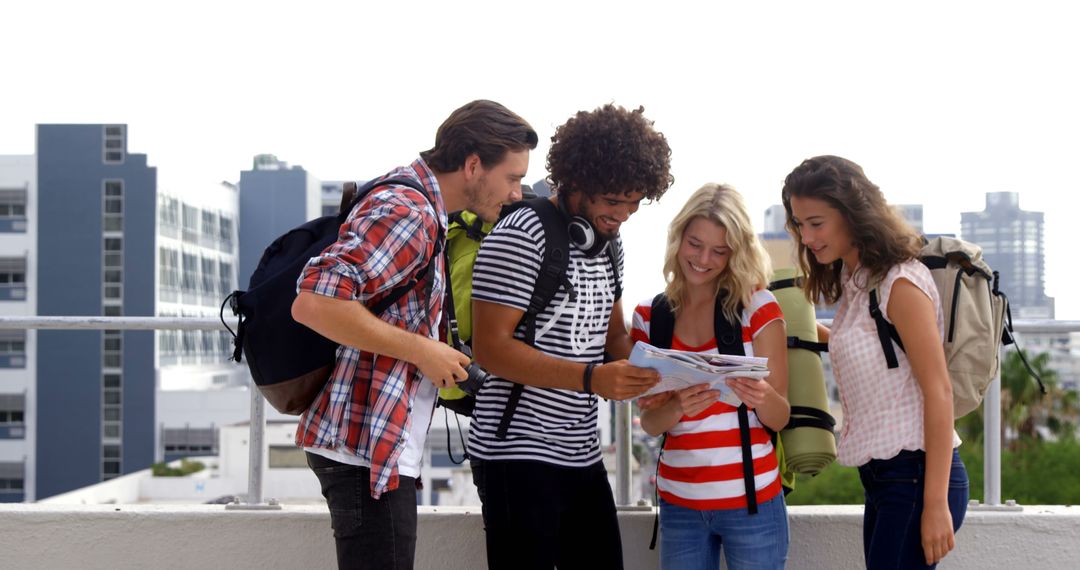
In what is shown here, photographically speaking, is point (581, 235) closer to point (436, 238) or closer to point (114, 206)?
point (436, 238)

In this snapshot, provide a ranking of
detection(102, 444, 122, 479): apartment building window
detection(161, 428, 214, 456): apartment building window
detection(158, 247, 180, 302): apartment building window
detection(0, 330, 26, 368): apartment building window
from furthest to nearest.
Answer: detection(158, 247, 180, 302): apartment building window, detection(161, 428, 214, 456): apartment building window, detection(102, 444, 122, 479): apartment building window, detection(0, 330, 26, 368): apartment building window

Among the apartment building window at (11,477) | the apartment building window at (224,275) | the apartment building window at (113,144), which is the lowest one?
the apartment building window at (11,477)

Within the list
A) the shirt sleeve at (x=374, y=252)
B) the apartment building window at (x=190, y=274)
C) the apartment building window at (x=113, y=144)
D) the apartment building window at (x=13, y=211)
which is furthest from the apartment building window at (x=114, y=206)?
the shirt sleeve at (x=374, y=252)

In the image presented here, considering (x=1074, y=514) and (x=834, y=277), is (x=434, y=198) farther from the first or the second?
A: (x=1074, y=514)

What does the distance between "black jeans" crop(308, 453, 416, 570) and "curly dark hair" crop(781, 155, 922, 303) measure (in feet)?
4.60

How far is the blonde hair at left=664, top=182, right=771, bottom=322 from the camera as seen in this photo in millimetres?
2881

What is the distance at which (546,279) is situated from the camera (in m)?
2.67

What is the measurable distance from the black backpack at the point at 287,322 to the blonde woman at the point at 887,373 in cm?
114

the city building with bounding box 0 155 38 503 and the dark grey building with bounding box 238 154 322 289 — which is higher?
the dark grey building with bounding box 238 154 322 289

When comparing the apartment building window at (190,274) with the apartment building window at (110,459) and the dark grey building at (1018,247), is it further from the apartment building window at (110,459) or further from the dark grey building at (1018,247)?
the dark grey building at (1018,247)

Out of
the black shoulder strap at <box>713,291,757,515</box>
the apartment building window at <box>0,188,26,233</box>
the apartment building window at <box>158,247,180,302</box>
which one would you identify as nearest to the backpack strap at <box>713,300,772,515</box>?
the black shoulder strap at <box>713,291,757,515</box>

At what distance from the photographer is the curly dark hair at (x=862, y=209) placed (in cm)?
276

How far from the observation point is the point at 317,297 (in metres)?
2.20

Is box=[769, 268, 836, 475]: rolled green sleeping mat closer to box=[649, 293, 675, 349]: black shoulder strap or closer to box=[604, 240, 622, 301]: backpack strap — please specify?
box=[649, 293, 675, 349]: black shoulder strap
